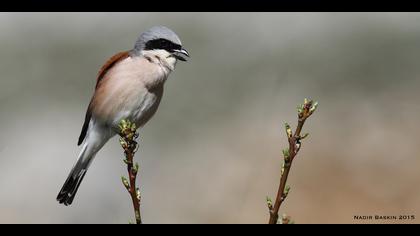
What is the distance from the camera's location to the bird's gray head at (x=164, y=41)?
5.38m

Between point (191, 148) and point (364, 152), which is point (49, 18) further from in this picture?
point (364, 152)

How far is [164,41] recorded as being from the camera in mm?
5438

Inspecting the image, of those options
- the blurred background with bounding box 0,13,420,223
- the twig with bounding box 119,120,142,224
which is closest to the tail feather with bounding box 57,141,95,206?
the twig with bounding box 119,120,142,224

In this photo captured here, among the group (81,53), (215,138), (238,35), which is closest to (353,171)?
(215,138)

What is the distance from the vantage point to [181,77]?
1275cm

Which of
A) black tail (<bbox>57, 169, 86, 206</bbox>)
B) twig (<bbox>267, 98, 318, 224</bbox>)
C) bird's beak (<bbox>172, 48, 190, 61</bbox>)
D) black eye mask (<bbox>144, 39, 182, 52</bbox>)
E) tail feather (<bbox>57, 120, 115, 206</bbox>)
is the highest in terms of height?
black eye mask (<bbox>144, 39, 182, 52</bbox>)

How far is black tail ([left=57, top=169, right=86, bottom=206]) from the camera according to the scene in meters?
5.52

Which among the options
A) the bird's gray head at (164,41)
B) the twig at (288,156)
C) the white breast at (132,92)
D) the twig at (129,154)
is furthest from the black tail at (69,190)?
the twig at (288,156)

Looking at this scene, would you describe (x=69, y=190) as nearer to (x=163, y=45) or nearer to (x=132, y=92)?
(x=132, y=92)

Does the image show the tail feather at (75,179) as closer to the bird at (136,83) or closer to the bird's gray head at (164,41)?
the bird at (136,83)

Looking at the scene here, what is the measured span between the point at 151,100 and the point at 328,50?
28.6 feet

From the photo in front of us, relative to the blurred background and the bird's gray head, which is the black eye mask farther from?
the blurred background

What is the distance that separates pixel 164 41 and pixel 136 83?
16.6 inches

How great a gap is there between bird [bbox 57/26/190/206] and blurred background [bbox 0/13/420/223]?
3.28 m
